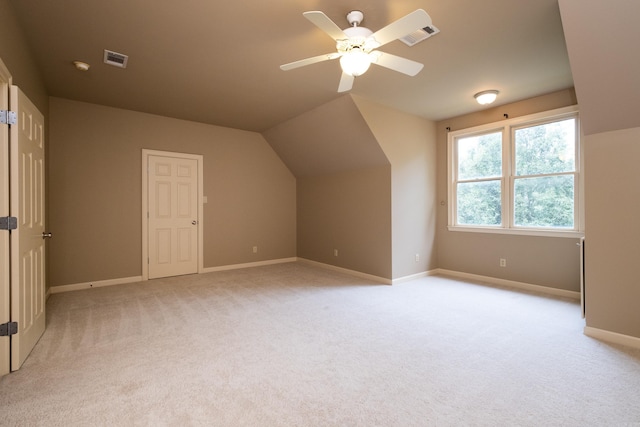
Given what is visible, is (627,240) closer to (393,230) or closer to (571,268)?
(571,268)

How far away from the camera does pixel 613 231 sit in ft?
8.39

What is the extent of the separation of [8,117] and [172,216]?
3.04 meters

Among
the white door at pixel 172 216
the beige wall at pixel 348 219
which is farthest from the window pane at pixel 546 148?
the white door at pixel 172 216

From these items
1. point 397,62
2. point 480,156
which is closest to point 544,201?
point 480,156

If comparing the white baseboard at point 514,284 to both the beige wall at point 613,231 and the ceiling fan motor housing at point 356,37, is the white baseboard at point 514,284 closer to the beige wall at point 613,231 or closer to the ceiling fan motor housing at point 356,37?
the beige wall at point 613,231

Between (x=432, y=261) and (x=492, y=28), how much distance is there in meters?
3.63

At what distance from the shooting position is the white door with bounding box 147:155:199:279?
4855 millimetres

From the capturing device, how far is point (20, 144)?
2232 millimetres

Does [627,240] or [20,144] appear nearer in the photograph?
[20,144]

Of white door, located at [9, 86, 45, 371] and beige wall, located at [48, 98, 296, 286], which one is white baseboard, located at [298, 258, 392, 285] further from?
white door, located at [9, 86, 45, 371]

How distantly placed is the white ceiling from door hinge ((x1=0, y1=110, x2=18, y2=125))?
2.73 ft

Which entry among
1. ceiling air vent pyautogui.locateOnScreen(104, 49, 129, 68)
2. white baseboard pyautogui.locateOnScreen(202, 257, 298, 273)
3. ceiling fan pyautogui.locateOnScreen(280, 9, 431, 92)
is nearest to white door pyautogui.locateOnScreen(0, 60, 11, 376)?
ceiling air vent pyautogui.locateOnScreen(104, 49, 129, 68)

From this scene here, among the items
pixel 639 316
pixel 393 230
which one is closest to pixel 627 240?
pixel 639 316

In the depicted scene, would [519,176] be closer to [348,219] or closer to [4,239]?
[348,219]
